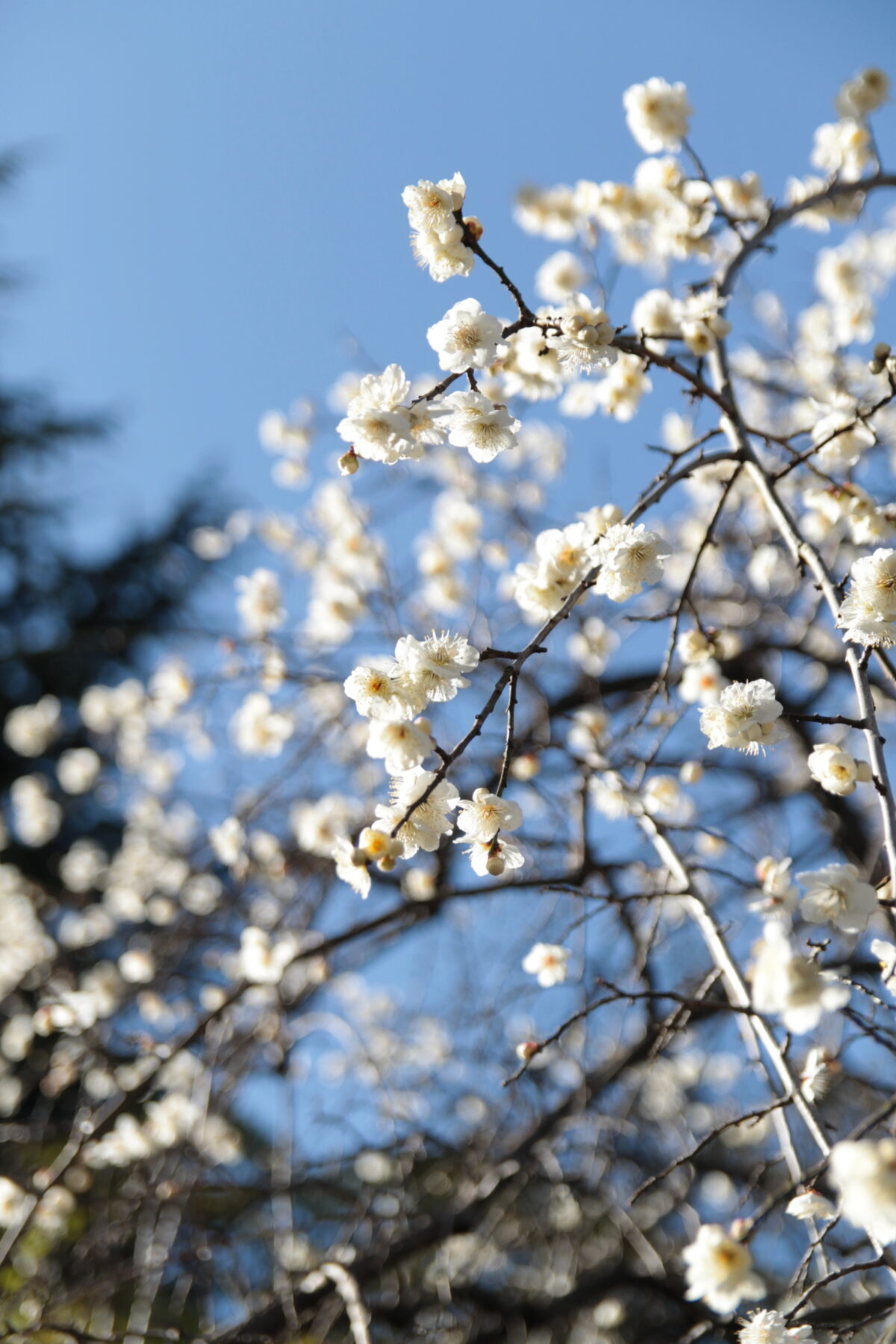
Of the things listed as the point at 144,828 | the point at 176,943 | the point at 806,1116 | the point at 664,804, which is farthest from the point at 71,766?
the point at 806,1116

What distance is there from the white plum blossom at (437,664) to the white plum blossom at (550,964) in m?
0.80

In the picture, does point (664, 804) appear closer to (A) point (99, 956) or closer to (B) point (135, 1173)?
(B) point (135, 1173)

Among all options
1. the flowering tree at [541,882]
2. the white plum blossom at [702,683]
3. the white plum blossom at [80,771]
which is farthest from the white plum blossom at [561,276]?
the white plum blossom at [80,771]

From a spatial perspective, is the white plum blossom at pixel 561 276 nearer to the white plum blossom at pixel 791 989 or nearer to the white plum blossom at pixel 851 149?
the white plum blossom at pixel 851 149

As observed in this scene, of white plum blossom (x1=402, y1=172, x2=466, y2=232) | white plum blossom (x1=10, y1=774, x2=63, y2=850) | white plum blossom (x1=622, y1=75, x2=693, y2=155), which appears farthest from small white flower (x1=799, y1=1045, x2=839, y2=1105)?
white plum blossom (x1=10, y1=774, x2=63, y2=850)

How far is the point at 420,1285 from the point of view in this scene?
2887mm

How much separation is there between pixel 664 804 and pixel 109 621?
666cm

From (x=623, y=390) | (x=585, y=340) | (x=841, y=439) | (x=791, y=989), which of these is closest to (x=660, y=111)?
(x=623, y=390)

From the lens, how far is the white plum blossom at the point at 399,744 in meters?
1.24

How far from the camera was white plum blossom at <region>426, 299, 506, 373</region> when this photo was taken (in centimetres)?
131

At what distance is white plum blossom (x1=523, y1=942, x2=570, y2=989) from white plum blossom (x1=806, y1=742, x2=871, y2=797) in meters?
0.72

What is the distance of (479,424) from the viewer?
4.46 ft

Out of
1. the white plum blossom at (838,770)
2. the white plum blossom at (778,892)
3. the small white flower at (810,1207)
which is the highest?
the white plum blossom at (838,770)

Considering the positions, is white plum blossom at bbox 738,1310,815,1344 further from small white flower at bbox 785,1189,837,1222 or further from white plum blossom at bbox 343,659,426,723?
white plum blossom at bbox 343,659,426,723
